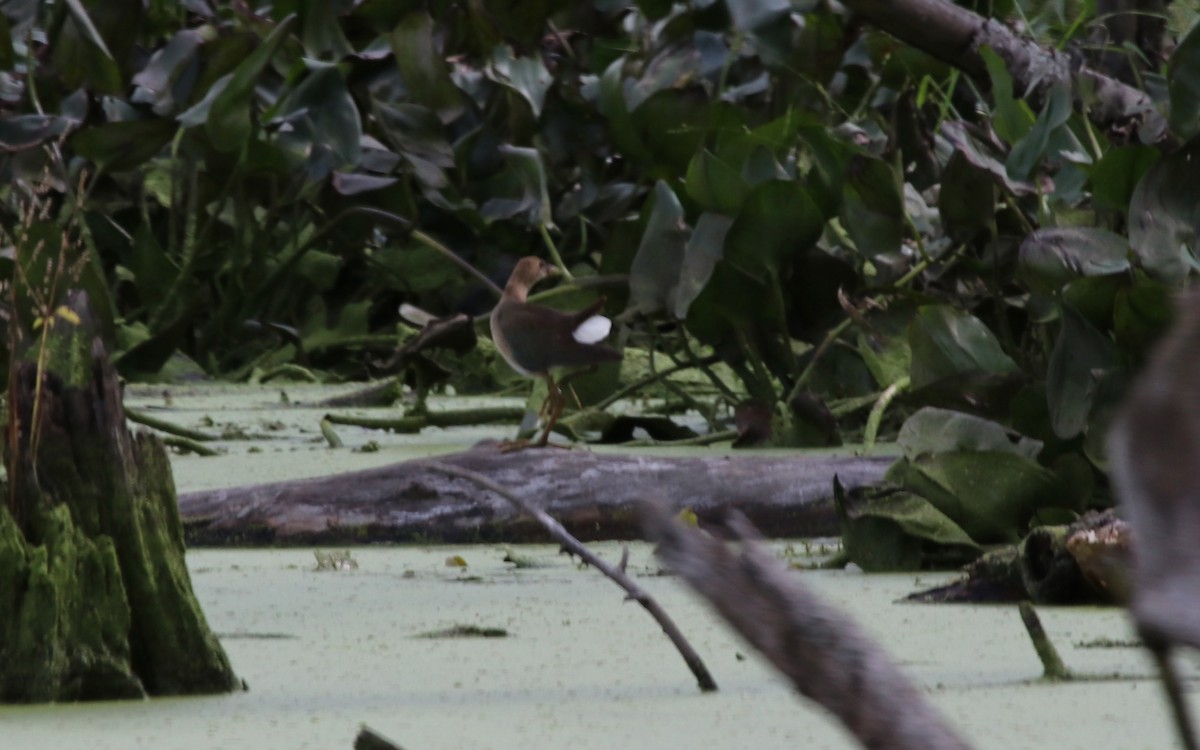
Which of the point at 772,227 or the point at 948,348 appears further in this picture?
the point at 772,227

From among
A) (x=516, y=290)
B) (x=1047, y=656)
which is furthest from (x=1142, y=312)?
(x=516, y=290)

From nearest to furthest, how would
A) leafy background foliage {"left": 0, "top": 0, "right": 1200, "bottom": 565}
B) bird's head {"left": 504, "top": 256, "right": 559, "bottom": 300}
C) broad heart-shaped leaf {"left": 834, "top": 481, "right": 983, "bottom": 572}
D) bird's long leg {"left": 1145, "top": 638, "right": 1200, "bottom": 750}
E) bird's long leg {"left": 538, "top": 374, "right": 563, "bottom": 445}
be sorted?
1. bird's long leg {"left": 1145, "top": 638, "right": 1200, "bottom": 750}
2. broad heart-shaped leaf {"left": 834, "top": 481, "right": 983, "bottom": 572}
3. leafy background foliage {"left": 0, "top": 0, "right": 1200, "bottom": 565}
4. bird's long leg {"left": 538, "top": 374, "right": 563, "bottom": 445}
5. bird's head {"left": 504, "top": 256, "right": 559, "bottom": 300}

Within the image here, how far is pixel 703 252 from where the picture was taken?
3039mm

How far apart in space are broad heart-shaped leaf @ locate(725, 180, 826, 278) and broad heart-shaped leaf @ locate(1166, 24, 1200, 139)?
71cm

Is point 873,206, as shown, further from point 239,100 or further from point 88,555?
point 239,100

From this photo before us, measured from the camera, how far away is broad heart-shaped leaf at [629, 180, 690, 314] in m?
3.16

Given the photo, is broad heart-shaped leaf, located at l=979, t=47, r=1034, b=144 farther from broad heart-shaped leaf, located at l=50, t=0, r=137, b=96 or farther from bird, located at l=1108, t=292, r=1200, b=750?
broad heart-shaped leaf, located at l=50, t=0, r=137, b=96

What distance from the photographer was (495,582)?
1938 millimetres

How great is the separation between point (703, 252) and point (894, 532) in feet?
3.57

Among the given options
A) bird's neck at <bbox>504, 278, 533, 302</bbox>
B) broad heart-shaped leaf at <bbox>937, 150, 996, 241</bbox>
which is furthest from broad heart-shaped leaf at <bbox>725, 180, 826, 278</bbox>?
Answer: bird's neck at <bbox>504, 278, 533, 302</bbox>

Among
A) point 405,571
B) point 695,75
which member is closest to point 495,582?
point 405,571

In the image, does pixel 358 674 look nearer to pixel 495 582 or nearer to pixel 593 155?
pixel 495 582

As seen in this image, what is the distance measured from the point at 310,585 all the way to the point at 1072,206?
1.32m

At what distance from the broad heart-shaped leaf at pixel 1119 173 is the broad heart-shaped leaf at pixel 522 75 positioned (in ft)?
8.11
